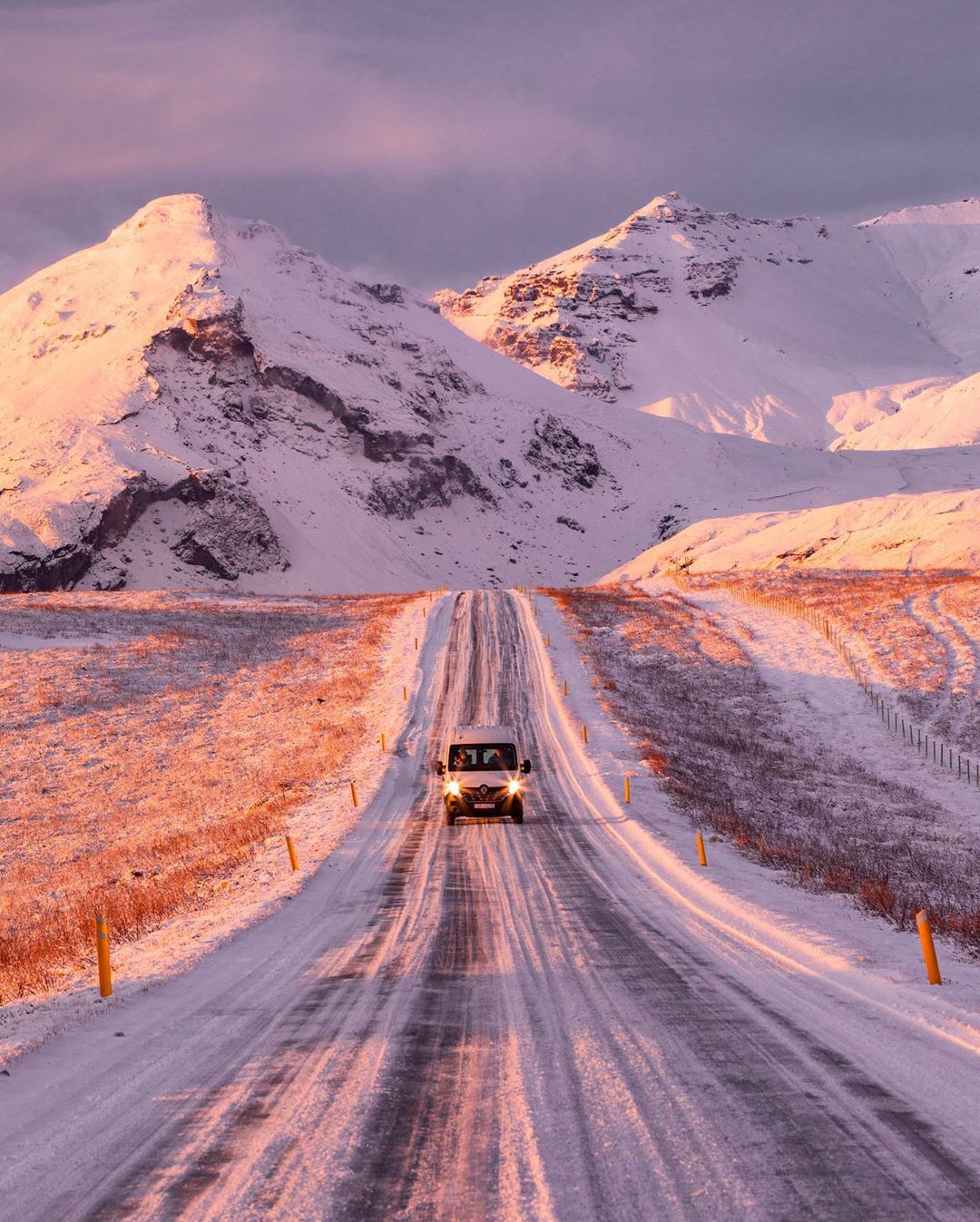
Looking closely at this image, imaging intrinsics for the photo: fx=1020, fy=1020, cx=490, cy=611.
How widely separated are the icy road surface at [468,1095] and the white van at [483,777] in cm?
925

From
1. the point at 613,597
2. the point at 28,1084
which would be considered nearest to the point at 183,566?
the point at 613,597

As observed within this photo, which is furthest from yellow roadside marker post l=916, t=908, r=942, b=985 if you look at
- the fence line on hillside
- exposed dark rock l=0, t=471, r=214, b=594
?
exposed dark rock l=0, t=471, r=214, b=594

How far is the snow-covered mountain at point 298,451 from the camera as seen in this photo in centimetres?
9488

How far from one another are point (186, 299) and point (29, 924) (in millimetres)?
115907

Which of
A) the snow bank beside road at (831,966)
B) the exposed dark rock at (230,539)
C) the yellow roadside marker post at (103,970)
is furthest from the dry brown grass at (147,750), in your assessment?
the exposed dark rock at (230,539)

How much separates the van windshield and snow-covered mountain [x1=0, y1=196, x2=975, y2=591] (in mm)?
71065

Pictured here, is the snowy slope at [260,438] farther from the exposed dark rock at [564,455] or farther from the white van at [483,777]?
the white van at [483,777]

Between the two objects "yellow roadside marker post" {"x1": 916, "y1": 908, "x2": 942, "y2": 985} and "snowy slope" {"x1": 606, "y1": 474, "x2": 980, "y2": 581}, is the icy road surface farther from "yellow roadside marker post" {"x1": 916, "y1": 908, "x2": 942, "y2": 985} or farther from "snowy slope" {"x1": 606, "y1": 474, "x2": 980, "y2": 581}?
"snowy slope" {"x1": 606, "y1": 474, "x2": 980, "y2": 581}

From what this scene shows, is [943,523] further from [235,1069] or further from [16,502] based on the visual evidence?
[235,1069]

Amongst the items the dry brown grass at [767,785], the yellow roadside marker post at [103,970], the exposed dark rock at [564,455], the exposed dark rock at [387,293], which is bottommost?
the dry brown grass at [767,785]

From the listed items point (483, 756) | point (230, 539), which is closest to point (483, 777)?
point (483, 756)

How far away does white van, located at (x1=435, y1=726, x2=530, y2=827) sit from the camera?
75.0ft

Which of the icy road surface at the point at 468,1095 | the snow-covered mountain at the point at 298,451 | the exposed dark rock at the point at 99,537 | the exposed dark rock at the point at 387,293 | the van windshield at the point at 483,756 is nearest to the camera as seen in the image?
the icy road surface at the point at 468,1095

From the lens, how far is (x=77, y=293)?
135125 millimetres
